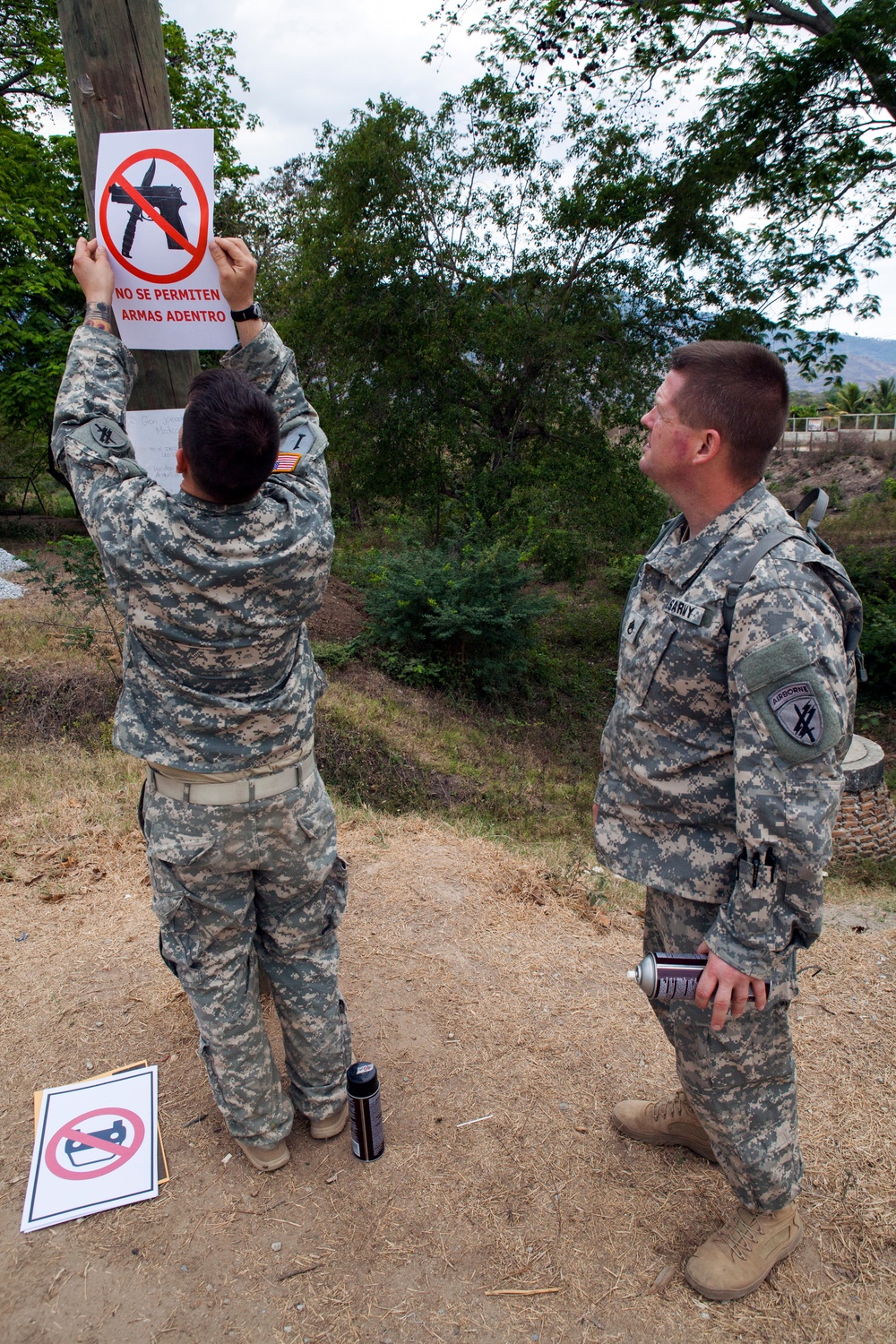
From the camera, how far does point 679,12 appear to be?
10.9m

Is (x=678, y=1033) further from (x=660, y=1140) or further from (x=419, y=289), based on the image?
(x=419, y=289)

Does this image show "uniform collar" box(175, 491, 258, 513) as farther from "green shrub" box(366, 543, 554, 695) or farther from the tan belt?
"green shrub" box(366, 543, 554, 695)

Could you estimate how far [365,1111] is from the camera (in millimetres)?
2596

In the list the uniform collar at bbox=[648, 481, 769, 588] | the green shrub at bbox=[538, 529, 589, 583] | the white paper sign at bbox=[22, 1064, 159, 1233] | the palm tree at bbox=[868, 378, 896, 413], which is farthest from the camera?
the palm tree at bbox=[868, 378, 896, 413]

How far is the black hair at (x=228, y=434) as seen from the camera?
1952 millimetres

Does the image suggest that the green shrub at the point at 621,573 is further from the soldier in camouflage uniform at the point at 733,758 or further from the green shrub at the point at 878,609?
the soldier in camouflage uniform at the point at 733,758

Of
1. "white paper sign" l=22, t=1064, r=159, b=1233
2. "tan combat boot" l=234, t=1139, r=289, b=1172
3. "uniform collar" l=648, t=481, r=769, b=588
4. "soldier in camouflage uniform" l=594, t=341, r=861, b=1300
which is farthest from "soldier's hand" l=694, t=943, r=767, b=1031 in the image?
"white paper sign" l=22, t=1064, r=159, b=1233

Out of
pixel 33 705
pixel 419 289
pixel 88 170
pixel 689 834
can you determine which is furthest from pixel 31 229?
pixel 689 834

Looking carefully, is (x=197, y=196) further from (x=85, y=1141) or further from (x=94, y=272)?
(x=85, y=1141)

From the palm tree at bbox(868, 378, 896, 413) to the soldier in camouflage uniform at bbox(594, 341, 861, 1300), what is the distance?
44642mm

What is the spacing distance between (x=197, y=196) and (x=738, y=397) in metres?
1.70

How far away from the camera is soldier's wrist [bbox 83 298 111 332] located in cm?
234

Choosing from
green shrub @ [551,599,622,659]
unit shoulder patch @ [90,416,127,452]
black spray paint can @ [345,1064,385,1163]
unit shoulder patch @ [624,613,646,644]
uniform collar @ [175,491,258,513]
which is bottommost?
green shrub @ [551,599,622,659]

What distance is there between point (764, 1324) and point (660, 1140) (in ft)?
2.06
